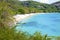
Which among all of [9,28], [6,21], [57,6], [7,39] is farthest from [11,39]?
[57,6]

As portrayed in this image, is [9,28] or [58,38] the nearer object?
[9,28]

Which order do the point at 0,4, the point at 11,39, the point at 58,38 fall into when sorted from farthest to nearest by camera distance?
1. the point at 58,38
2. the point at 0,4
3. the point at 11,39

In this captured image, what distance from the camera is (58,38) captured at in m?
4.48

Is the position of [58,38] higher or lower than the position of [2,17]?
lower

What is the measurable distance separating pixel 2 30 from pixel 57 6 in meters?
67.7

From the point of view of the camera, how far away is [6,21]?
354 centimetres

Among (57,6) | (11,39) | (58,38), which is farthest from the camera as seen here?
(57,6)

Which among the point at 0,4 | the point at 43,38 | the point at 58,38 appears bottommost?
the point at 58,38

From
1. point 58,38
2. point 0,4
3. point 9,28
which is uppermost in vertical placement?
point 0,4

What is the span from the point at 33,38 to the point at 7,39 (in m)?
0.55

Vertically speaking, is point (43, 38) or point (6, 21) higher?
point (6, 21)

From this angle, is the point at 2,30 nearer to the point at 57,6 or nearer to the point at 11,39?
the point at 11,39

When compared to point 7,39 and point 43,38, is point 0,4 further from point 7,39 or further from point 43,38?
point 43,38

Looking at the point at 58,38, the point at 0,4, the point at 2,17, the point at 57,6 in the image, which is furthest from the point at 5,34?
the point at 57,6
